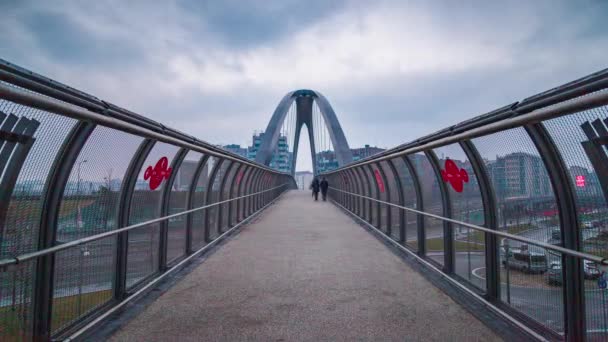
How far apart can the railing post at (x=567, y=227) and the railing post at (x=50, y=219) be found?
2952mm

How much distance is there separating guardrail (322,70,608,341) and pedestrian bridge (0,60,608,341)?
0.04ft

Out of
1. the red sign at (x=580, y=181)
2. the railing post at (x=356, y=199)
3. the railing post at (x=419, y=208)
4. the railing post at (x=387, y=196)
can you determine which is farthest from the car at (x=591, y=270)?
the railing post at (x=356, y=199)

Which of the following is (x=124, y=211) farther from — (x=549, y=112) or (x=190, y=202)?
(x=549, y=112)

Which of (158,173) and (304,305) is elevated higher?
(158,173)

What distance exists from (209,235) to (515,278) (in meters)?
4.82

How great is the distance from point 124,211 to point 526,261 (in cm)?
323

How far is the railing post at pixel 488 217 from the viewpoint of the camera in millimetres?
3084

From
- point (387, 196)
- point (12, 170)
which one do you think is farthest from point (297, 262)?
point (12, 170)

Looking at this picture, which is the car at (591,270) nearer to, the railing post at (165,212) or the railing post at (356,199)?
the railing post at (165,212)

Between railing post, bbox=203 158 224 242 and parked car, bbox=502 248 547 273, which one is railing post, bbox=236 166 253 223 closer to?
railing post, bbox=203 158 224 242

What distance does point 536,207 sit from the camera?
8.47ft

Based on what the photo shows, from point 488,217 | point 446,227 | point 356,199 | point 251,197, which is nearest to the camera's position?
point 488,217

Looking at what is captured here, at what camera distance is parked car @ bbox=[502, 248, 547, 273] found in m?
2.50

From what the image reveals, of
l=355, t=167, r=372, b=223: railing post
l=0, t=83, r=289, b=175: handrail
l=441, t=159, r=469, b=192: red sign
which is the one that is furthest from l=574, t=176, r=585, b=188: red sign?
l=355, t=167, r=372, b=223: railing post
